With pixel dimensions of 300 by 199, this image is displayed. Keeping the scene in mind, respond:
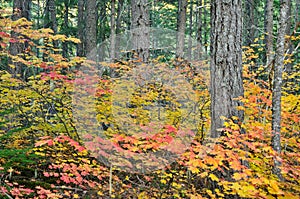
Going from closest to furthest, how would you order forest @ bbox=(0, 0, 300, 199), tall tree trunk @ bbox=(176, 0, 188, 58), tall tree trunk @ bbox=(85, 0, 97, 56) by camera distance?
forest @ bbox=(0, 0, 300, 199)
tall tree trunk @ bbox=(85, 0, 97, 56)
tall tree trunk @ bbox=(176, 0, 188, 58)

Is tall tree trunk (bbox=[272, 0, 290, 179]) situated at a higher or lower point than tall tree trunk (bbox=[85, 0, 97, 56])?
lower

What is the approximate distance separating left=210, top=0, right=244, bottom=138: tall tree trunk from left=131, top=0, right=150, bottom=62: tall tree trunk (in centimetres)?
316

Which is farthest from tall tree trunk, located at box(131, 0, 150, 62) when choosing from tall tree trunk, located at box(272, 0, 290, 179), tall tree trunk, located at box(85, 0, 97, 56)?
tall tree trunk, located at box(272, 0, 290, 179)

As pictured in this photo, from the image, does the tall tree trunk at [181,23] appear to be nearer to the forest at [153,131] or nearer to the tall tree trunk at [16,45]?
the forest at [153,131]

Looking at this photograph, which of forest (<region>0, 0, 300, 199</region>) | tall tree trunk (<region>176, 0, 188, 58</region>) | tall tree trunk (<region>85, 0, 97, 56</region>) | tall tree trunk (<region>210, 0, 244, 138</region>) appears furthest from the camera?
tall tree trunk (<region>176, 0, 188, 58</region>)

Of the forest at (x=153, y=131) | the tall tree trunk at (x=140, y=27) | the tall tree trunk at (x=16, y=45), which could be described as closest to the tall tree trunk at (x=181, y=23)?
the forest at (x=153, y=131)

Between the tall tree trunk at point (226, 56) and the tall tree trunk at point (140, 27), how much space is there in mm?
3162

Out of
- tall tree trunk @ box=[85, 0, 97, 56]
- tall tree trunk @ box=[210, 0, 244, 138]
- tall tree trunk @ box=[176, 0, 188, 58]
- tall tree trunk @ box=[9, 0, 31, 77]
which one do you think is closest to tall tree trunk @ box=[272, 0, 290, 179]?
tall tree trunk @ box=[210, 0, 244, 138]

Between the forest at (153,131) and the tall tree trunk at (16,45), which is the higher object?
the tall tree trunk at (16,45)

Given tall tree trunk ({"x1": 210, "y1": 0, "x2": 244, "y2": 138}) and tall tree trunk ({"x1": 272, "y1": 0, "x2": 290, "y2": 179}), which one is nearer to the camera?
tall tree trunk ({"x1": 272, "y1": 0, "x2": 290, "y2": 179})

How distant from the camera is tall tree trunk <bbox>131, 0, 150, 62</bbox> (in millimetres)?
6992

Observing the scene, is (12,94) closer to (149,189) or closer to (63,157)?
(63,157)

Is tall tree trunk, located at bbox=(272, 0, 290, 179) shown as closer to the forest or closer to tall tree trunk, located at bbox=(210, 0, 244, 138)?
the forest

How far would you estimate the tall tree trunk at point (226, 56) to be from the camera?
157 inches
